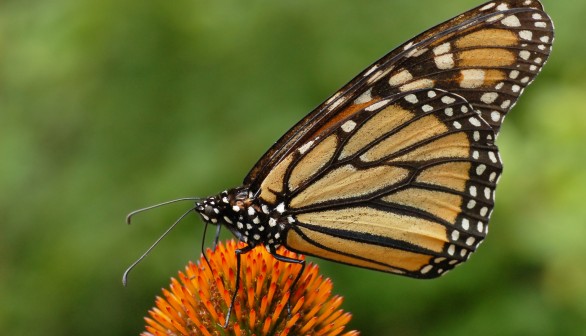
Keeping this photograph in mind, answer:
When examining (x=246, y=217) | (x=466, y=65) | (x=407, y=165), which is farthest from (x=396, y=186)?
(x=246, y=217)

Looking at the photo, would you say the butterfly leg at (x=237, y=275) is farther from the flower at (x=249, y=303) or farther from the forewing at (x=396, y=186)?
the forewing at (x=396, y=186)

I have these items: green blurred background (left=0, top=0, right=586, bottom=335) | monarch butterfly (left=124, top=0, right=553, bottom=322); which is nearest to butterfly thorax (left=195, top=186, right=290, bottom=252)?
monarch butterfly (left=124, top=0, right=553, bottom=322)

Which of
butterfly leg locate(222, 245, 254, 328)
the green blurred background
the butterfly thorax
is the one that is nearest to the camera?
butterfly leg locate(222, 245, 254, 328)

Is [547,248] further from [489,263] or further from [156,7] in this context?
[156,7]

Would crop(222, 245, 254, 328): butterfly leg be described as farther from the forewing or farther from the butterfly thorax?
the forewing

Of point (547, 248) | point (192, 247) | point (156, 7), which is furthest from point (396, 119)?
point (156, 7)

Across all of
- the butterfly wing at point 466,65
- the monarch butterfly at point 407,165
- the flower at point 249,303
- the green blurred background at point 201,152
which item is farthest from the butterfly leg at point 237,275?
the green blurred background at point 201,152

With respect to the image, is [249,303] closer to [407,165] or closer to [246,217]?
[246,217]
